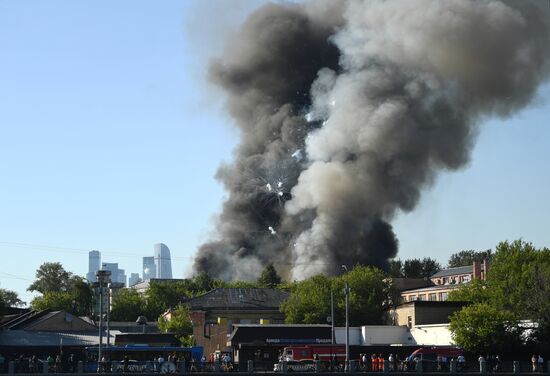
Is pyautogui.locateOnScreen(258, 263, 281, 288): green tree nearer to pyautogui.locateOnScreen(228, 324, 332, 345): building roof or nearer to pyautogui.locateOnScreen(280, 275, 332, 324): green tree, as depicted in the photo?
pyautogui.locateOnScreen(280, 275, 332, 324): green tree

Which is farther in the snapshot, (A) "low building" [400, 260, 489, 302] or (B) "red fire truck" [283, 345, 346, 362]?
(A) "low building" [400, 260, 489, 302]

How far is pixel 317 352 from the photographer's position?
80.2 m

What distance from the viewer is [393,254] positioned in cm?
16262

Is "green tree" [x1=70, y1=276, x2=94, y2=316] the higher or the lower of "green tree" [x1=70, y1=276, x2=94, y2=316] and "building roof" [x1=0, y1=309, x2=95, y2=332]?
the higher

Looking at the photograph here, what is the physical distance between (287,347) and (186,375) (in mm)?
17547

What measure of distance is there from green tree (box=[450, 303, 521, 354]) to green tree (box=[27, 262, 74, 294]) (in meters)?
113

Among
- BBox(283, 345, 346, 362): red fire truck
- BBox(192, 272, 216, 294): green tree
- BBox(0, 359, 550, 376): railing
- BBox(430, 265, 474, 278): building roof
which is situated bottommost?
BBox(0, 359, 550, 376): railing

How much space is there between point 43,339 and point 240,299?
40902 millimetres

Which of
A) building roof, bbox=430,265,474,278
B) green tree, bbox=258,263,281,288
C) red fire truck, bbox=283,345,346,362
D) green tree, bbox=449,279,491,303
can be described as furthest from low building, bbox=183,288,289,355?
building roof, bbox=430,265,474,278

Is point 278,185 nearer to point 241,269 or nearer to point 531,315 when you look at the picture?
point 241,269

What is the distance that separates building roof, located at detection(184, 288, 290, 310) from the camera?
12888cm

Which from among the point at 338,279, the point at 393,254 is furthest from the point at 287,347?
the point at 393,254

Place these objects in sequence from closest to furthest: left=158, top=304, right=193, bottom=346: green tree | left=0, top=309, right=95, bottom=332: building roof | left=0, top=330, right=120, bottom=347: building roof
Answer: left=0, top=330, right=120, bottom=347: building roof → left=0, top=309, right=95, bottom=332: building roof → left=158, top=304, right=193, bottom=346: green tree

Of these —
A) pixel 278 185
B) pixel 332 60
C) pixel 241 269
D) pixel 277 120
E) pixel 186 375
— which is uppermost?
pixel 332 60
